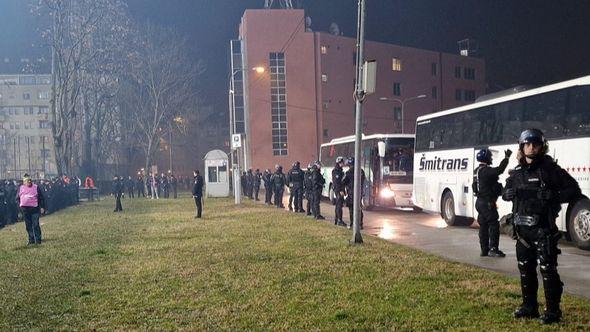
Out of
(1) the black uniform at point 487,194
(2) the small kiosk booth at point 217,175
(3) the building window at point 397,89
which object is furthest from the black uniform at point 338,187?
(3) the building window at point 397,89

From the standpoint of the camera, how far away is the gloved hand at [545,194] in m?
5.73

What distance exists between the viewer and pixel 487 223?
10.6 meters

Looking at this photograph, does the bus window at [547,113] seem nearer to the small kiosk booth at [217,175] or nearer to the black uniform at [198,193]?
the black uniform at [198,193]

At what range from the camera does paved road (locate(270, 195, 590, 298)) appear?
29.1 feet

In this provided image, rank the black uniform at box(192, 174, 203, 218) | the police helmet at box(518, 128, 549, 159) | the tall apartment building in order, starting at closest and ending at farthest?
the police helmet at box(518, 128, 549, 159)
the black uniform at box(192, 174, 203, 218)
the tall apartment building

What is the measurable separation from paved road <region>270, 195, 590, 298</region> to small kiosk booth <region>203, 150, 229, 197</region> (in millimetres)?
19725

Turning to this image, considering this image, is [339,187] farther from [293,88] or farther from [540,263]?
[293,88]

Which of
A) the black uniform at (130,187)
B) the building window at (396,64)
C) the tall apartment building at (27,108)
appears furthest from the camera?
the tall apartment building at (27,108)

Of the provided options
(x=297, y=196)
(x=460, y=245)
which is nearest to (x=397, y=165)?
(x=297, y=196)

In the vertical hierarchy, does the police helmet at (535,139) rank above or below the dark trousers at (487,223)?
above

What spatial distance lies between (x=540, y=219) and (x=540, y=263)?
0.44 metres

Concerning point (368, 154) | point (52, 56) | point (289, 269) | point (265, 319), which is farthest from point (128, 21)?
point (265, 319)

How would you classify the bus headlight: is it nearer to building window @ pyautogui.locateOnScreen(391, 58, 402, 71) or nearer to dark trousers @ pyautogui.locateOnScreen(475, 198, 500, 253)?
dark trousers @ pyautogui.locateOnScreen(475, 198, 500, 253)

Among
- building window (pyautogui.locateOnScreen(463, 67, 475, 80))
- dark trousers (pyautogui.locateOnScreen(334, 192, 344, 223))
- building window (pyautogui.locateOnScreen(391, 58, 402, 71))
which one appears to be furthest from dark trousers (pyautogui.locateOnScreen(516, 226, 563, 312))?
building window (pyautogui.locateOnScreen(463, 67, 475, 80))
